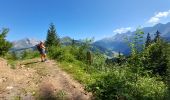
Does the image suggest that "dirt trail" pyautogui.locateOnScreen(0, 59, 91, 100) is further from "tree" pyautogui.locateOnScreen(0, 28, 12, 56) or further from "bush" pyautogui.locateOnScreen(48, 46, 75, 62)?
"tree" pyautogui.locateOnScreen(0, 28, 12, 56)

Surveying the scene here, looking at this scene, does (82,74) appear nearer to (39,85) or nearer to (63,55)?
(39,85)

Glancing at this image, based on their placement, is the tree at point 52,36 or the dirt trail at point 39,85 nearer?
the dirt trail at point 39,85

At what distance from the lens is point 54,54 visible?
29.1 m

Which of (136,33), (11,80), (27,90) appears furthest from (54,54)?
(136,33)

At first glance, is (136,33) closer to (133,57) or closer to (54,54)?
(133,57)

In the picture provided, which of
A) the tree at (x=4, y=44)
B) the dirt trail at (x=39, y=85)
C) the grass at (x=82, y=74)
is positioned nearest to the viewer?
the dirt trail at (x=39, y=85)

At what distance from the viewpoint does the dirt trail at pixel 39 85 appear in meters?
14.5

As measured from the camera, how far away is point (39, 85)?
16484 millimetres

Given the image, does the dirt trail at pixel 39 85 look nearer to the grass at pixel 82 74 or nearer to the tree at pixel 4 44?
the grass at pixel 82 74

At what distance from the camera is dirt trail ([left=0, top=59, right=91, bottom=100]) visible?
14473mm

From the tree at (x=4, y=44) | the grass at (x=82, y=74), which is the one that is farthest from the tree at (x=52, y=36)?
the grass at (x=82, y=74)

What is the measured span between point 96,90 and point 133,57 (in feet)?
8.39

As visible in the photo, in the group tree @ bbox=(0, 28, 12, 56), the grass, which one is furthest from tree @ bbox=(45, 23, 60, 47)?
the grass

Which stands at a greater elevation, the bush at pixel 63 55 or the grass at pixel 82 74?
the bush at pixel 63 55
